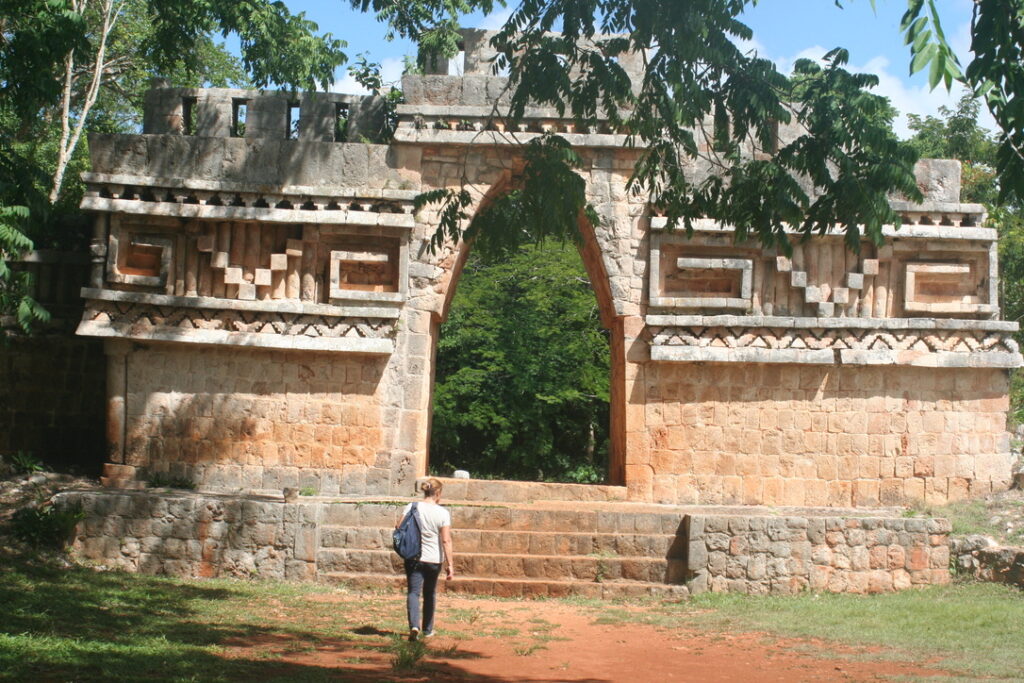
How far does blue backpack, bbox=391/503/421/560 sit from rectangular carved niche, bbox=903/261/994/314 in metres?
7.30

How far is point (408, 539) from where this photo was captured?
8055 millimetres

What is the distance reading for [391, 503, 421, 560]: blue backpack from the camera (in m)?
8.03

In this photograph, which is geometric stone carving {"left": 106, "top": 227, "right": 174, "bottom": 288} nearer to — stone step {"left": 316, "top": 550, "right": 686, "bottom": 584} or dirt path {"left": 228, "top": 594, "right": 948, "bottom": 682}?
stone step {"left": 316, "top": 550, "right": 686, "bottom": 584}

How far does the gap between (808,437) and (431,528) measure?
6.11 m

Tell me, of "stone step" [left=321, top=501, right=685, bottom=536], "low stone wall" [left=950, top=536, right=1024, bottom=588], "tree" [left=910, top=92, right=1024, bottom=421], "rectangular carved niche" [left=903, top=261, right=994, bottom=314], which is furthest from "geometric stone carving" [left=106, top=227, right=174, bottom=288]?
"tree" [left=910, top=92, right=1024, bottom=421]

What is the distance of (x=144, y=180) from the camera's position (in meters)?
12.5

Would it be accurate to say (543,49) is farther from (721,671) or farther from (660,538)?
(660,538)

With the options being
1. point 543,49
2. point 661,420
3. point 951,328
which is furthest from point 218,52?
point 543,49

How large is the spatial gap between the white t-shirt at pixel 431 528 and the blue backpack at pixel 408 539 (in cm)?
3

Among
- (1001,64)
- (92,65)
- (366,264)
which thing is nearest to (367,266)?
(366,264)

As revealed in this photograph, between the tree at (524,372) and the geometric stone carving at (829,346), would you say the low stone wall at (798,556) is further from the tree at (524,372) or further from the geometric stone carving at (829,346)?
the tree at (524,372)

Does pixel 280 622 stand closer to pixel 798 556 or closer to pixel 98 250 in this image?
pixel 798 556

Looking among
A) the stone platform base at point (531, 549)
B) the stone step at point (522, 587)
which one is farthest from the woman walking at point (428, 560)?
the stone platform base at point (531, 549)

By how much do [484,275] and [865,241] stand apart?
328 inches
